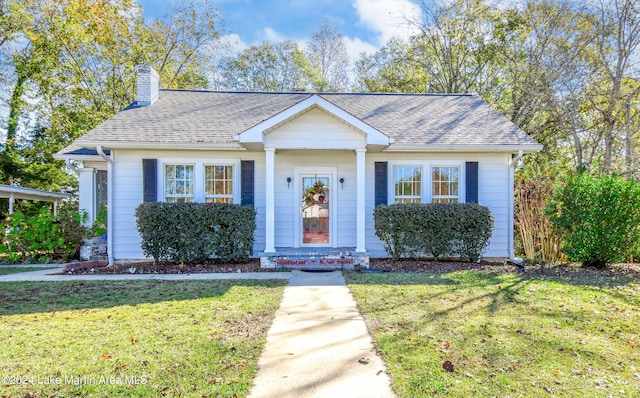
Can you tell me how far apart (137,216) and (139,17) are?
1453cm

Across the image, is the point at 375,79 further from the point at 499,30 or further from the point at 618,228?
the point at 618,228

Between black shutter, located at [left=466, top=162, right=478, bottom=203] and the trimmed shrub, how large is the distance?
180 centimetres

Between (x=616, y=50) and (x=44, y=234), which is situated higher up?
(x=616, y=50)

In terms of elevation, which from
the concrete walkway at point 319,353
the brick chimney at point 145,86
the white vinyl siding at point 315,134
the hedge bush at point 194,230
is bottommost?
the concrete walkway at point 319,353

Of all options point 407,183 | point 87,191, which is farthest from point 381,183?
point 87,191

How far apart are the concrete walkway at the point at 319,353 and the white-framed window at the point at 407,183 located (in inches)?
161

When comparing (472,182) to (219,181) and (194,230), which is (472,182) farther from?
(194,230)

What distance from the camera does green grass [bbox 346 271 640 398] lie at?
2885 mm

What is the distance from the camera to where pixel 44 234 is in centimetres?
985

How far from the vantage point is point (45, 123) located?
19531 mm

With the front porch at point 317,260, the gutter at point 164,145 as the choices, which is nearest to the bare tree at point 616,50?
the front porch at point 317,260

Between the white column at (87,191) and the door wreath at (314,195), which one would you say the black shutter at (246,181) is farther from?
the white column at (87,191)

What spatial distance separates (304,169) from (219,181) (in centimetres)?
217

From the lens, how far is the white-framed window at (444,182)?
9430mm
